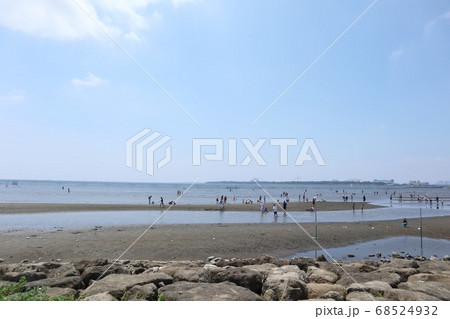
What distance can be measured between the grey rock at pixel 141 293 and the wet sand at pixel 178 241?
8.11 meters

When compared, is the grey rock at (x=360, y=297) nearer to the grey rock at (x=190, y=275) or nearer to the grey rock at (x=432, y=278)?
the grey rock at (x=432, y=278)

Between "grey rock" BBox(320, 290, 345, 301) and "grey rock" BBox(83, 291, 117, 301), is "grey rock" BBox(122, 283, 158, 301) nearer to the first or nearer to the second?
"grey rock" BBox(83, 291, 117, 301)

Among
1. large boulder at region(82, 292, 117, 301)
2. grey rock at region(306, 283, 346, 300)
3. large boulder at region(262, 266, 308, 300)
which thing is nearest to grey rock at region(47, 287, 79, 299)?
large boulder at region(82, 292, 117, 301)

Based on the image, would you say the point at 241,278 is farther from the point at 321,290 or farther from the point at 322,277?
the point at 322,277

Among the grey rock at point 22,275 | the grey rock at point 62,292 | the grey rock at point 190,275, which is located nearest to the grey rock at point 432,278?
the grey rock at point 190,275

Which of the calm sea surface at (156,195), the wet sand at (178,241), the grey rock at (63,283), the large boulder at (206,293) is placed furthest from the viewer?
the calm sea surface at (156,195)

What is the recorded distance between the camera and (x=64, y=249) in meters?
15.2

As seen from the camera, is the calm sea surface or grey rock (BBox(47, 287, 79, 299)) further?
the calm sea surface

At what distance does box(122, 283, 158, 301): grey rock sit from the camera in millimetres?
6059

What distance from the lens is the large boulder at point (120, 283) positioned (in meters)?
6.37

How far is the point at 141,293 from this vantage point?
20.1 ft

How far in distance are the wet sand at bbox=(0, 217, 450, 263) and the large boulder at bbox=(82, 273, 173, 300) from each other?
7161 millimetres
